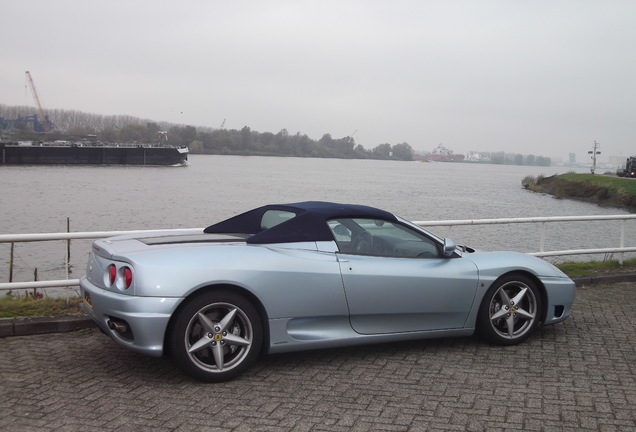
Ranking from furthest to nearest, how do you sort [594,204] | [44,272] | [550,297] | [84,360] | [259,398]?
[594,204] → [44,272] → [550,297] → [84,360] → [259,398]

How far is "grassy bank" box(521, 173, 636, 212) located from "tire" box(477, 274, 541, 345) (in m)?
48.5

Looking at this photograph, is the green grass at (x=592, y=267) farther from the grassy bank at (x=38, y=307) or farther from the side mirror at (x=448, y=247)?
the grassy bank at (x=38, y=307)

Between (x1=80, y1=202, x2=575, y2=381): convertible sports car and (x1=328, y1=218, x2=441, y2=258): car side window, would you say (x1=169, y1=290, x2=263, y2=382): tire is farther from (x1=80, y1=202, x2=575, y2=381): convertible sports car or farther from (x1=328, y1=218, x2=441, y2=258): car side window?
(x1=328, y1=218, x2=441, y2=258): car side window

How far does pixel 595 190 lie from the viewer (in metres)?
61.7

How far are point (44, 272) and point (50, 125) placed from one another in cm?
13362

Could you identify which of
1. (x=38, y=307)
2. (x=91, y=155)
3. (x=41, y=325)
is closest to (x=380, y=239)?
(x=41, y=325)

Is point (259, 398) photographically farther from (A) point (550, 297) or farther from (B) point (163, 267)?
(A) point (550, 297)

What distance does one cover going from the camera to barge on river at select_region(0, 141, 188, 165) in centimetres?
9281

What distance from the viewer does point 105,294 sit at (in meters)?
4.59

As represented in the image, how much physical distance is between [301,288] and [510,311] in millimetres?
2147

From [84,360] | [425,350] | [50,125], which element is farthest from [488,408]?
[50,125]

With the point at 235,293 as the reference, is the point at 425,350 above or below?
below

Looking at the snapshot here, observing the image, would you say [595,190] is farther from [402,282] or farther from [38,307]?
[38,307]

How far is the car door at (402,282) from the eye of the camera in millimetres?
5133
